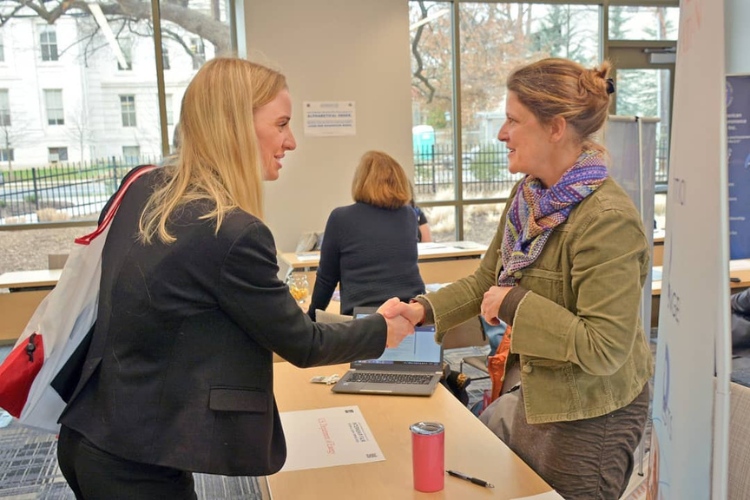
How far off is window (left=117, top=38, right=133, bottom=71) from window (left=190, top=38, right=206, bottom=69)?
57cm

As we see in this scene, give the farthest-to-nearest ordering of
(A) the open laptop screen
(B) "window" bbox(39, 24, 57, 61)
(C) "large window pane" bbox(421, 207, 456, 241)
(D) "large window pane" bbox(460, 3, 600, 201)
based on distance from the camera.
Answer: (C) "large window pane" bbox(421, 207, 456, 241) → (D) "large window pane" bbox(460, 3, 600, 201) → (B) "window" bbox(39, 24, 57, 61) → (A) the open laptop screen

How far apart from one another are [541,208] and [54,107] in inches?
234

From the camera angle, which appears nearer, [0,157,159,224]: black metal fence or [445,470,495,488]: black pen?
[445,470,495,488]: black pen

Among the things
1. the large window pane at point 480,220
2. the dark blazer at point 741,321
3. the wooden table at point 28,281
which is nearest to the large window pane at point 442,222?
the large window pane at point 480,220

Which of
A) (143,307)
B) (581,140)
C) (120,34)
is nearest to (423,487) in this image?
(143,307)

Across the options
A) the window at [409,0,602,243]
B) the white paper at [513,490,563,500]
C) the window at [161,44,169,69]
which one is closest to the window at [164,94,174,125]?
the window at [161,44,169,69]

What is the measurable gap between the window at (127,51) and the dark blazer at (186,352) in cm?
563

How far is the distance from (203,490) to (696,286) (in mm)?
2700

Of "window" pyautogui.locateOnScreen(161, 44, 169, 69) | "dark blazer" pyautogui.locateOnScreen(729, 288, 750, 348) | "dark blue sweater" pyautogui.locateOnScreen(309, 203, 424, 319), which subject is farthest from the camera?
"window" pyautogui.locateOnScreen(161, 44, 169, 69)

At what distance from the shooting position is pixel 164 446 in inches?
46.2

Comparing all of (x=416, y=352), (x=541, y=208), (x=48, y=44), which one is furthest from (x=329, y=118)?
(x=541, y=208)

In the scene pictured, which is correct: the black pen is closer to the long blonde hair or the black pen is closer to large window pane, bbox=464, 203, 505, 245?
the long blonde hair

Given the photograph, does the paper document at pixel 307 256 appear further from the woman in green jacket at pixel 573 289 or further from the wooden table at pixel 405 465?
the woman in green jacket at pixel 573 289

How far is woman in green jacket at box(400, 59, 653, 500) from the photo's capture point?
4.31ft
